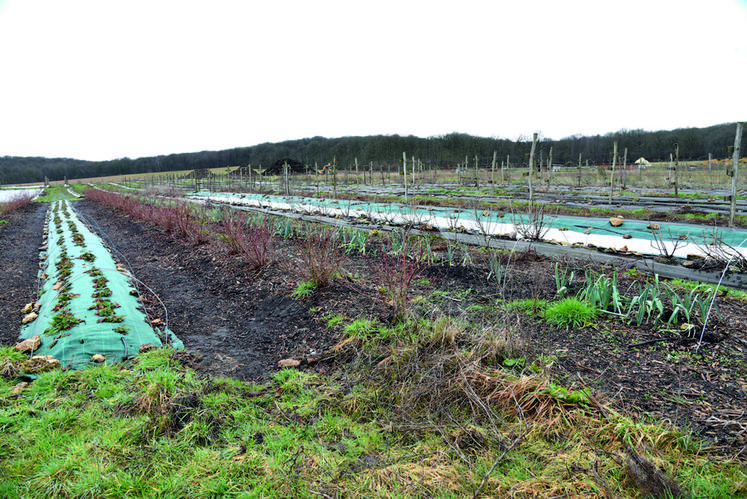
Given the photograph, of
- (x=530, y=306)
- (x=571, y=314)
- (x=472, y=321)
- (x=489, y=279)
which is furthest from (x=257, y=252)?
(x=571, y=314)

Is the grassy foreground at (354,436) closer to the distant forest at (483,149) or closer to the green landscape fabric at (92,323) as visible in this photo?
the green landscape fabric at (92,323)

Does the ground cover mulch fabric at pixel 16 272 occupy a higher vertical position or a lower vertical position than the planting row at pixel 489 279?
lower

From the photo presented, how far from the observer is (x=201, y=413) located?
7.46 ft

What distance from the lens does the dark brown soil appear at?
221 centimetres

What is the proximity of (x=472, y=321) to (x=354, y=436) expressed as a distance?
1.56 meters

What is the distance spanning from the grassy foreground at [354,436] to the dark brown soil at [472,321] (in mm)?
259

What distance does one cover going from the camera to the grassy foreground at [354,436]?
1.73m

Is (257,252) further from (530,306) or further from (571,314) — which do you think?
(571,314)

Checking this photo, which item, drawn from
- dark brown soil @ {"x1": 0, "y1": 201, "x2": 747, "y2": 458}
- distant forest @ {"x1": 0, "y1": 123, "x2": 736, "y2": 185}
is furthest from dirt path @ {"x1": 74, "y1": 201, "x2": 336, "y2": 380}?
distant forest @ {"x1": 0, "y1": 123, "x2": 736, "y2": 185}

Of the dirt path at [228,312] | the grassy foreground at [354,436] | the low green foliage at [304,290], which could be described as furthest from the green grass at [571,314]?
the low green foliage at [304,290]

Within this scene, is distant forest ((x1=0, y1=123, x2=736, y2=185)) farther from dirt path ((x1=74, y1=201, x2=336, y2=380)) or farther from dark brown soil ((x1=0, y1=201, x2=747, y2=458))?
dark brown soil ((x1=0, y1=201, x2=747, y2=458))

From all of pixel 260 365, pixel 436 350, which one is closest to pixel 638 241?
pixel 436 350

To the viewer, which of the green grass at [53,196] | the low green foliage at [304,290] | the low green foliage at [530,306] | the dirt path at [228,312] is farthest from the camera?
the green grass at [53,196]

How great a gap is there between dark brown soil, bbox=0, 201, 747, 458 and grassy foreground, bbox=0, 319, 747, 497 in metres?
0.26
